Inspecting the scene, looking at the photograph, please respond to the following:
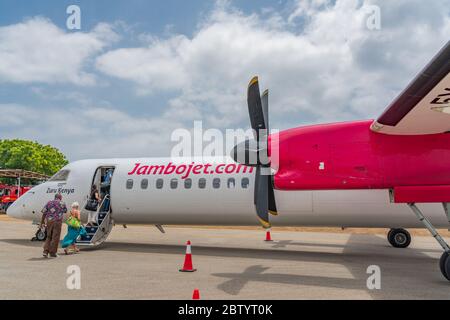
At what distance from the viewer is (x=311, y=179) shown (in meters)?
9.23

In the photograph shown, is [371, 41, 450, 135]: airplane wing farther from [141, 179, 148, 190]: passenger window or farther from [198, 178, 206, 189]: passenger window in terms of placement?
[141, 179, 148, 190]: passenger window

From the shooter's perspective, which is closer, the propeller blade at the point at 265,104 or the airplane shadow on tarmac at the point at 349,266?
the airplane shadow on tarmac at the point at 349,266

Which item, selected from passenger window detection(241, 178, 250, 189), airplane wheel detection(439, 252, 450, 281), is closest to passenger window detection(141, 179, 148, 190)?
passenger window detection(241, 178, 250, 189)

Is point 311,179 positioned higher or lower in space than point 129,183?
lower

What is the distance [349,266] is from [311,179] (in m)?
2.94

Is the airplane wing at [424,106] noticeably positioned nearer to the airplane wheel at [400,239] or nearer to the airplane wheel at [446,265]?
the airplane wheel at [446,265]

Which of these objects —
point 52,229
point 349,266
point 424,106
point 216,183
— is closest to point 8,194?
point 52,229

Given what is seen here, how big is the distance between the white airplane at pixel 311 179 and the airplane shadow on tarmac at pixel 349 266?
3.19ft

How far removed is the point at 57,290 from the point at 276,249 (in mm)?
8457

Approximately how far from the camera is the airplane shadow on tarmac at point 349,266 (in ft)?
25.2

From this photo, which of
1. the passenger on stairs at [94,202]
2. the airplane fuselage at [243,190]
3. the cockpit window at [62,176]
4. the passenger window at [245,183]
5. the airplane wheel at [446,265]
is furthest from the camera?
the cockpit window at [62,176]

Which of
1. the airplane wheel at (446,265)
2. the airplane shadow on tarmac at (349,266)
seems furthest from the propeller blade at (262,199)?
the airplane wheel at (446,265)

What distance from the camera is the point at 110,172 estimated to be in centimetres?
1598

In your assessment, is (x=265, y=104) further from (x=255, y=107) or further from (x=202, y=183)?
(x=202, y=183)
